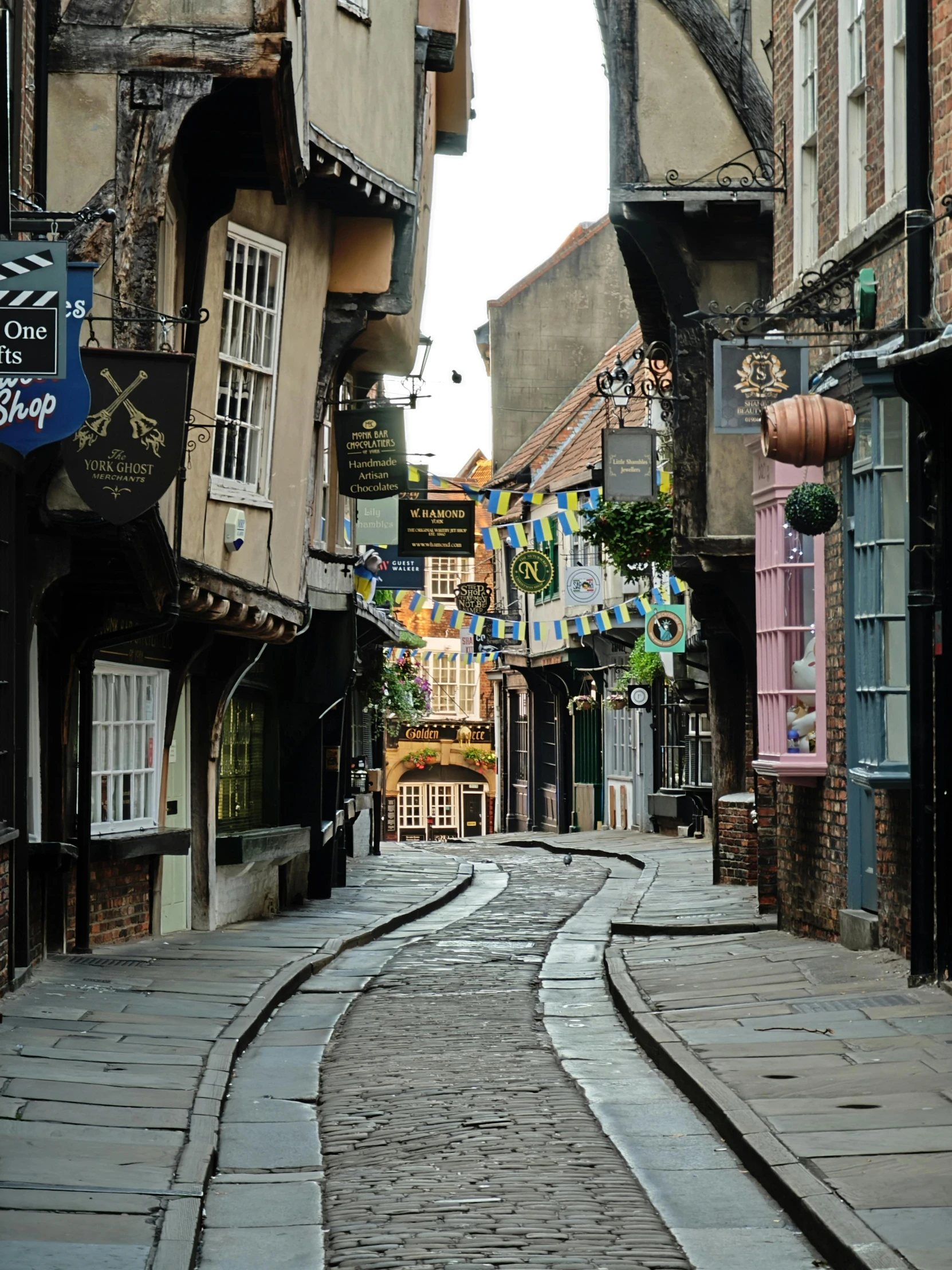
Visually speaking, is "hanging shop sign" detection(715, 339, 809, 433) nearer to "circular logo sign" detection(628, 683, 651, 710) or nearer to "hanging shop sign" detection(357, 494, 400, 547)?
"hanging shop sign" detection(357, 494, 400, 547)

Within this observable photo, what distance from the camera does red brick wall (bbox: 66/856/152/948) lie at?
14.0 m

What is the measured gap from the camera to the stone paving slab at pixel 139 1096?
235 inches

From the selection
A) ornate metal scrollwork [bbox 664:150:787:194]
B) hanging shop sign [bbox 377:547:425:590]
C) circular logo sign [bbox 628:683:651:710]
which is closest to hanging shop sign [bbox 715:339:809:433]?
ornate metal scrollwork [bbox 664:150:787:194]

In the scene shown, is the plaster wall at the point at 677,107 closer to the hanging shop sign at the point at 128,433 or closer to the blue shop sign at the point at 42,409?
the hanging shop sign at the point at 128,433

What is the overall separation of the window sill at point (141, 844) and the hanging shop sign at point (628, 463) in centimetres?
770

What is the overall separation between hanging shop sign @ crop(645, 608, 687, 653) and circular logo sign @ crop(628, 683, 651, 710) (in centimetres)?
614

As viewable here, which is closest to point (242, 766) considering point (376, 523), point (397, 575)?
point (376, 523)

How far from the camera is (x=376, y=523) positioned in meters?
25.0

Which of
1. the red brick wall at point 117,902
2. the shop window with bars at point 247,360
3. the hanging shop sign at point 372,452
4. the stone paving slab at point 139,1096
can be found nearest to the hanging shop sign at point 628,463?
the hanging shop sign at point 372,452

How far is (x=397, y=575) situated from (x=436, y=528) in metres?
3.92

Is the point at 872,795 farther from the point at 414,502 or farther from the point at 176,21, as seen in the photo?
the point at 414,502

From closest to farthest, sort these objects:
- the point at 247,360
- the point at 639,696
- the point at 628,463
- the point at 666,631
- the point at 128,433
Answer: the point at 128,433 → the point at 247,360 → the point at 628,463 → the point at 666,631 → the point at 639,696

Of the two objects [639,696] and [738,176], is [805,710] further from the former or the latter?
[639,696]

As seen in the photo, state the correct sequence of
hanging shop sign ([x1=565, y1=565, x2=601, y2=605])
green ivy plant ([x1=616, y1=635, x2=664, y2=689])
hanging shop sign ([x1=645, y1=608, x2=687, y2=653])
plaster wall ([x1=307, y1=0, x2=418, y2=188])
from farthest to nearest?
hanging shop sign ([x1=565, y1=565, x2=601, y2=605]) < green ivy plant ([x1=616, y1=635, x2=664, y2=689]) < hanging shop sign ([x1=645, y1=608, x2=687, y2=653]) < plaster wall ([x1=307, y1=0, x2=418, y2=188])
